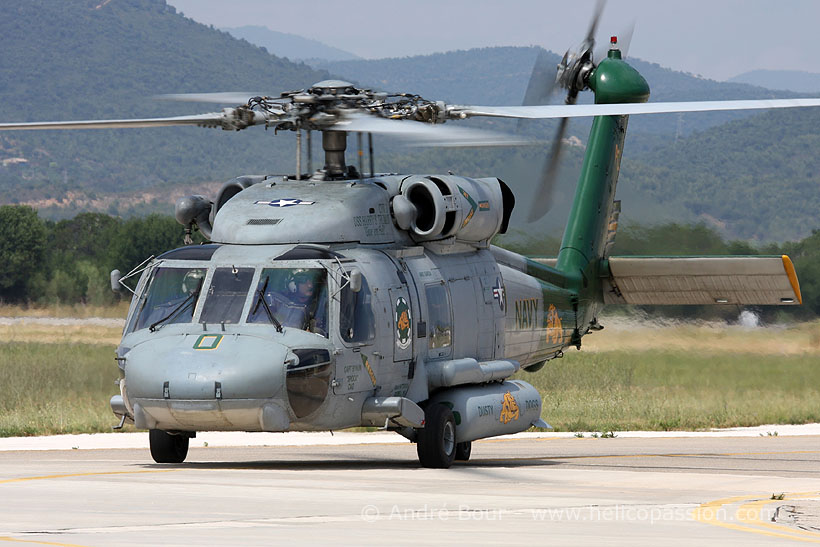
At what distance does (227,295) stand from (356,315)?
140cm

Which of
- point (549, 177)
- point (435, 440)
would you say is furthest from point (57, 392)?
point (435, 440)

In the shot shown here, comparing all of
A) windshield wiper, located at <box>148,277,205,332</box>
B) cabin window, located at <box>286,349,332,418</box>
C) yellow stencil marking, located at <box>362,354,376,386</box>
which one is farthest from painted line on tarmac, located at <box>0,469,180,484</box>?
yellow stencil marking, located at <box>362,354,376,386</box>

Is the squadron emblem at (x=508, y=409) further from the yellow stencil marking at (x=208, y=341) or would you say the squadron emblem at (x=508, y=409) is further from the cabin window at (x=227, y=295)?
the yellow stencil marking at (x=208, y=341)

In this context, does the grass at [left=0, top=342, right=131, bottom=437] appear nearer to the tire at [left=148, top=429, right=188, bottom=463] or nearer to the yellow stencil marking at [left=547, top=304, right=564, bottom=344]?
the tire at [left=148, top=429, right=188, bottom=463]

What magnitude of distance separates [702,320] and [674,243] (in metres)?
2.59

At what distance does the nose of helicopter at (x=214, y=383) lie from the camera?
13758 millimetres

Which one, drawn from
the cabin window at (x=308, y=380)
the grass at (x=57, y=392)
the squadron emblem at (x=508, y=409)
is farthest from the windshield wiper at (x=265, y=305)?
the grass at (x=57, y=392)

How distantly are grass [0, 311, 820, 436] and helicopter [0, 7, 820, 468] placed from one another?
23.7 feet

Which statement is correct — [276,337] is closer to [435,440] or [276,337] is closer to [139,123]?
[435,440]

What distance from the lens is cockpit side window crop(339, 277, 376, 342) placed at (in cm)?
1461

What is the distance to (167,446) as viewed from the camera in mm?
15883

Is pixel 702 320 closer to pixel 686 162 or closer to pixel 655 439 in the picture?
pixel 655 439

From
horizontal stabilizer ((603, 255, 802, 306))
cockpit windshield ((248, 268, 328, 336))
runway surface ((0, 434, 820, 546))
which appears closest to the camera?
runway surface ((0, 434, 820, 546))

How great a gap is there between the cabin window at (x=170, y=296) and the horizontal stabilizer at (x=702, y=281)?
30.8 feet
